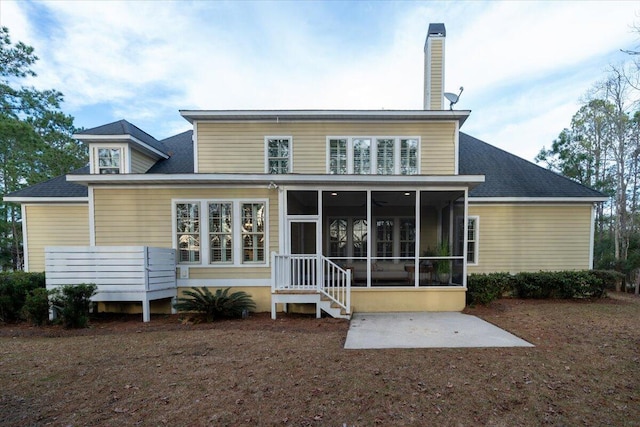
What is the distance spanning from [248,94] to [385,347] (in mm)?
14583

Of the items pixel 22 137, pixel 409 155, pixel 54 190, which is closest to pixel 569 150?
pixel 409 155

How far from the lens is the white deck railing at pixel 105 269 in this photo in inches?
248

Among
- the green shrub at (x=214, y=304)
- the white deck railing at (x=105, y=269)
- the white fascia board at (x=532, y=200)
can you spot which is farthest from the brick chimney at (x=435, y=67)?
the white deck railing at (x=105, y=269)

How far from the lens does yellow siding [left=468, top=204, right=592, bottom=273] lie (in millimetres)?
9883

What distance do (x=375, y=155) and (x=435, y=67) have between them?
4.05 metres

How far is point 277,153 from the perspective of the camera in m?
9.38

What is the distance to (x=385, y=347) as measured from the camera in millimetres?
4656

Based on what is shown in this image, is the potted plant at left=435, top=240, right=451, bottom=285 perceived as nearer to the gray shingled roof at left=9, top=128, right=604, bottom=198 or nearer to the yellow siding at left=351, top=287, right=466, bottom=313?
the yellow siding at left=351, top=287, right=466, bottom=313

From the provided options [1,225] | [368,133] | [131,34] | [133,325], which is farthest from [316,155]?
[1,225]

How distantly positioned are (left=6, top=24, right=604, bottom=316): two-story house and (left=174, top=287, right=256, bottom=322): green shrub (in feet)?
1.42

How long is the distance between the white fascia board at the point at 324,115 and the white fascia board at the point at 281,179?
3.13 m

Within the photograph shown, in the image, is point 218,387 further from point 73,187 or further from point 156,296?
point 73,187

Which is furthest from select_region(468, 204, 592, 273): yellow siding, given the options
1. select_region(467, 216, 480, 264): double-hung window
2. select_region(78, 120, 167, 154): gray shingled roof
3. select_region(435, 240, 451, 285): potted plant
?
select_region(78, 120, 167, 154): gray shingled roof

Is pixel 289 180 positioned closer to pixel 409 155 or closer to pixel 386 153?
pixel 386 153
